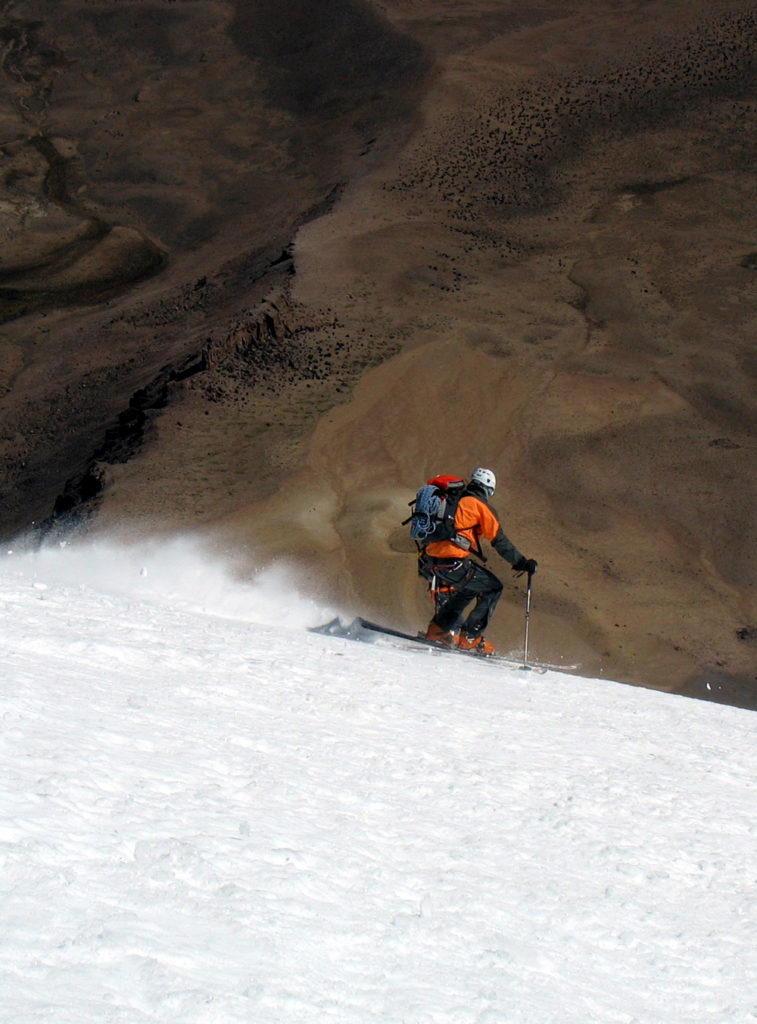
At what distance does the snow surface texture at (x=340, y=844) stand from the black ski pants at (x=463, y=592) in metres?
1.51

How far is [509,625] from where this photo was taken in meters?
15.1

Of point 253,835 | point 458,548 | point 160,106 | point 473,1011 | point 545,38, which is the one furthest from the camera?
point 160,106

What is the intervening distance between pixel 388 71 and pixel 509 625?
25.8 metres

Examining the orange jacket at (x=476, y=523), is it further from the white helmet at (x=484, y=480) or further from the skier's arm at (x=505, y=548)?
the white helmet at (x=484, y=480)

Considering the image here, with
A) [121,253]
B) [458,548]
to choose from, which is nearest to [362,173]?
[121,253]

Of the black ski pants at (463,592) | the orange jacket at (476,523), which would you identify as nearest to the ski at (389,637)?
the black ski pants at (463,592)

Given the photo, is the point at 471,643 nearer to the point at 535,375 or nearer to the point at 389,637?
the point at 389,637

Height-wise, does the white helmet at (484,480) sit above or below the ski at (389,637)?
above

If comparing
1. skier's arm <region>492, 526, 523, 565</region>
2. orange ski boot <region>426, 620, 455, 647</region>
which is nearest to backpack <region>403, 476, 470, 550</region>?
skier's arm <region>492, 526, 523, 565</region>

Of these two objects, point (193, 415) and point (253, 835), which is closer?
point (253, 835)

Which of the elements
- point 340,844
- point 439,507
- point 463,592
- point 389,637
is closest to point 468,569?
point 463,592

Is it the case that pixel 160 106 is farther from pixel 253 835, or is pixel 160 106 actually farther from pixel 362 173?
pixel 253 835

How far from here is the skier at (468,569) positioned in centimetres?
1098

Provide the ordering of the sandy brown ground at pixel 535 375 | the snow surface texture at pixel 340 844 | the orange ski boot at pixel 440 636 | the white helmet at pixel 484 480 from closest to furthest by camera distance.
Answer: the snow surface texture at pixel 340 844 → the white helmet at pixel 484 480 → the orange ski boot at pixel 440 636 → the sandy brown ground at pixel 535 375
